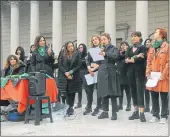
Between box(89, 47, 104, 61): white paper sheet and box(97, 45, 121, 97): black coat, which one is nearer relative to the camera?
box(97, 45, 121, 97): black coat

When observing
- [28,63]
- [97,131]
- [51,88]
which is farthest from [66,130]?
[28,63]

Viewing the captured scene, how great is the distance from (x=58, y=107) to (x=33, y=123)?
1.41 meters

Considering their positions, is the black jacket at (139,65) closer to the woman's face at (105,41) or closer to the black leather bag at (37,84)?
the woman's face at (105,41)

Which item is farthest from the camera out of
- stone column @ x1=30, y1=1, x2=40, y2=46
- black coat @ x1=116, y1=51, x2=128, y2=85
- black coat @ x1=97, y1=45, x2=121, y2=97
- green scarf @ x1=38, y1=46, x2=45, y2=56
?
stone column @ x1=30, y1=1, x2=40, y2=46

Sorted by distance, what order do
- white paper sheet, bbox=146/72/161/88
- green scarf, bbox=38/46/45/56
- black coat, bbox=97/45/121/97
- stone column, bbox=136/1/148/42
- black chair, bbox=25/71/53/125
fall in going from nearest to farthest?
white paper sheet, bbox=146/72/161/88 → black chair, bbox=25/71/53/125 → black coat, bbox=97/45/121/97 → green scarf, bbox=38/46/45/56 → stone column, bbox=136/1/148/42

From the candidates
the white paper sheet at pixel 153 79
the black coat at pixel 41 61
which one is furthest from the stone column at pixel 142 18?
the white paper sheet at pixel 153 79

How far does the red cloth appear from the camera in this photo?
7297 mm

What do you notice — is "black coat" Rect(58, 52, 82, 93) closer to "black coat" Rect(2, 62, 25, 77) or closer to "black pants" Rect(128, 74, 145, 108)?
"black coat" Rect(2, 62, 25, 77)

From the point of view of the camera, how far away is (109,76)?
7.80 m

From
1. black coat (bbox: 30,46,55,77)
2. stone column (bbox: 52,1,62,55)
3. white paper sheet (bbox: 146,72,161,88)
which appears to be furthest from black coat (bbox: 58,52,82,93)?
stone column (bbox: 52,1,62,55)

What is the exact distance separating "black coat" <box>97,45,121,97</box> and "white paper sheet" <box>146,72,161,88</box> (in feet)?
3.06

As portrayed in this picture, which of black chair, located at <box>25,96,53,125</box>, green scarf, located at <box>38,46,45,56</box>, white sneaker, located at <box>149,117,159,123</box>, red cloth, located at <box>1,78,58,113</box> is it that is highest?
green scarf, located at <box>38,46,45,56</box>

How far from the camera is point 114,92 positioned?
7762 millimetres

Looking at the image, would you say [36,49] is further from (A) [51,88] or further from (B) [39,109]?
(B) [39,109]
